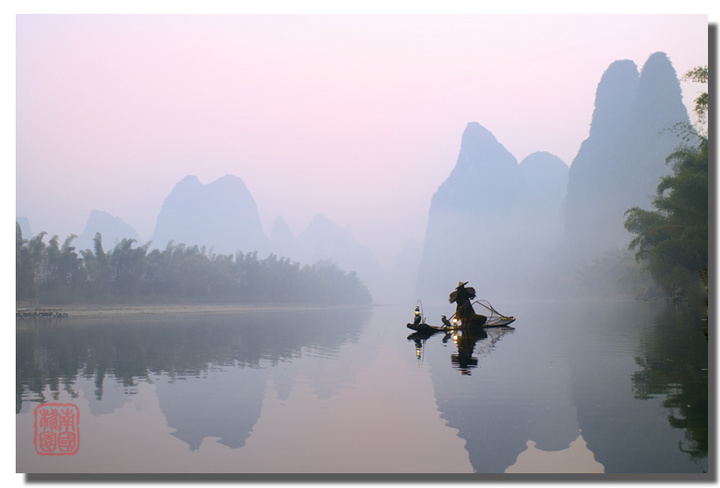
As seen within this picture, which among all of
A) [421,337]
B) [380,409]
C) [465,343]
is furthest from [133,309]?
[380,409]

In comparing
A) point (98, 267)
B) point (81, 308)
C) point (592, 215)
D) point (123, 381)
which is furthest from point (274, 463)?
point (592, 215)

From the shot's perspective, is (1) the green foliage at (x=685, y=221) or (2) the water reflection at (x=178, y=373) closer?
(2) the water reflection at (x=178, y=373)

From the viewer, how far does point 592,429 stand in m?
8.36

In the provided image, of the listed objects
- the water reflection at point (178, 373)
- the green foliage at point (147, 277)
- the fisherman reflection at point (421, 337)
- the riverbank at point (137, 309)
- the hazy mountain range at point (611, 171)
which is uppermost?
the hazy mountain range at point (611, 171)

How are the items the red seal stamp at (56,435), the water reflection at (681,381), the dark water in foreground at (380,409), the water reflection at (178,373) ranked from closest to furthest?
the dark water in foreground at (380,409) → the red seal stamp at (56,435) → the water reflection at (681,381) → the water reflection at (178,373)

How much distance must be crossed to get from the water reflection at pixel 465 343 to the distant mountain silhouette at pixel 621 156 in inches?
3752

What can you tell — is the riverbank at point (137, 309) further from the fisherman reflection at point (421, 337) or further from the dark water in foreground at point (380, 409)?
the dark water in foreground at point (380, 409)

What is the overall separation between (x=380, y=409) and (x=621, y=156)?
144907mm

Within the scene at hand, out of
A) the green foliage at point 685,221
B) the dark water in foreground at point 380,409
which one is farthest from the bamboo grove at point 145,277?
the green foliage at point 685,221

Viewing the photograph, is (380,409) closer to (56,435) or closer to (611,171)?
(56,435)

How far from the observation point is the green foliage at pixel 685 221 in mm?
20906

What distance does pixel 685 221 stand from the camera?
25484mm

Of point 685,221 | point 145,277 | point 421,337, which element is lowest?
point 421,337

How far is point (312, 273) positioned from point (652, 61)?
95652 millimetres
